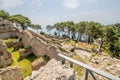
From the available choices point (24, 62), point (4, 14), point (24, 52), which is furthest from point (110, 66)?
point (4, 14)

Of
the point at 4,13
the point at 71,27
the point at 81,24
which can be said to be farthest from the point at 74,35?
the point at 4,13

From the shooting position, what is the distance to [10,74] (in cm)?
1357

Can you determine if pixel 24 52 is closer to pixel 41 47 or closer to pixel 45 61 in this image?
pixel 41 47

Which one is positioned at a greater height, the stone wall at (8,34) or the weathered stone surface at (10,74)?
the stone wall at (8,34)

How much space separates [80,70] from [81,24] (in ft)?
174

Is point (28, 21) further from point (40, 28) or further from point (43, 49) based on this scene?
point (43, 49)

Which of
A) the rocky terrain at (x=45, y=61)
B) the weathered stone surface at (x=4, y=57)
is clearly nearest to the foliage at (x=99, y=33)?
the rocky terrain at (x=45, y=61)

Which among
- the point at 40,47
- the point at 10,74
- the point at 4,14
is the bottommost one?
the point at 10,74

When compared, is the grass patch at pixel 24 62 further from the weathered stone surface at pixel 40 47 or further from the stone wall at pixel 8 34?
the stone wall at pixel 8 34

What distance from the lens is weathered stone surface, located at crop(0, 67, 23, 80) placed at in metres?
13.0

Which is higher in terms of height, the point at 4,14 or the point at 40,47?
the point at 4,14

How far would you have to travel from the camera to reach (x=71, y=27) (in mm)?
68875

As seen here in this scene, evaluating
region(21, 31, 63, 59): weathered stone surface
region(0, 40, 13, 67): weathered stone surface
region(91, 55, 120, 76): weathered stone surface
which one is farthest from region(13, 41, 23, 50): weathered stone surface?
region(91, 55, 120, 76): weathered stone surface

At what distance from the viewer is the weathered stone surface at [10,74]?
12969 mm
